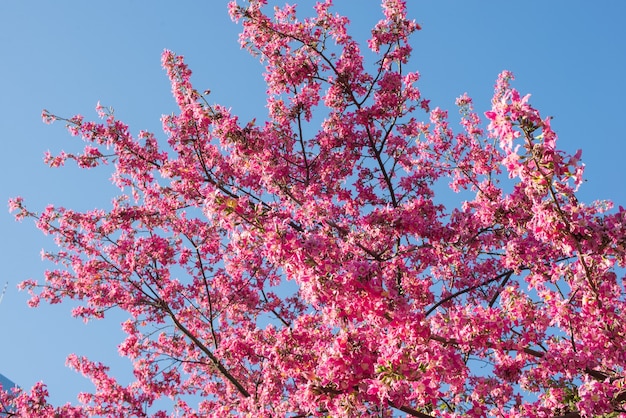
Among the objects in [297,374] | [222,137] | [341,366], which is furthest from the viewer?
[222,137]

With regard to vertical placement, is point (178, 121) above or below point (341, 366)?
above

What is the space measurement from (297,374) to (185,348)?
22.2 feet

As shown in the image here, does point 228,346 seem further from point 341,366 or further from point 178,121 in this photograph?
point 341,366

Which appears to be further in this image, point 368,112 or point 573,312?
point 368,112

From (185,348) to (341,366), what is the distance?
8.06 metres

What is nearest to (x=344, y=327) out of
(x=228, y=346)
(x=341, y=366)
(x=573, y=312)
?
(x=341, y=366)

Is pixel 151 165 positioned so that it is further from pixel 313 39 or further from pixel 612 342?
pixel 612 342

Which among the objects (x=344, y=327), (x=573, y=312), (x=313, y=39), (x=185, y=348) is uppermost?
(x=313, y=39)

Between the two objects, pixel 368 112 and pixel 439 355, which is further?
pixel 368 112

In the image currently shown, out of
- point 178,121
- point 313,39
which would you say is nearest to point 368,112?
point 313,39

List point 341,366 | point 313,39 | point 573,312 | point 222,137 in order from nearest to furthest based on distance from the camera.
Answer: point 341,366, point 573,312, point 222,137, point 313,39

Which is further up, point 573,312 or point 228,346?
point 228,346

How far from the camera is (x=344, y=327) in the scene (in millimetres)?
5332

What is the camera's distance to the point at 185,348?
1234 cm
